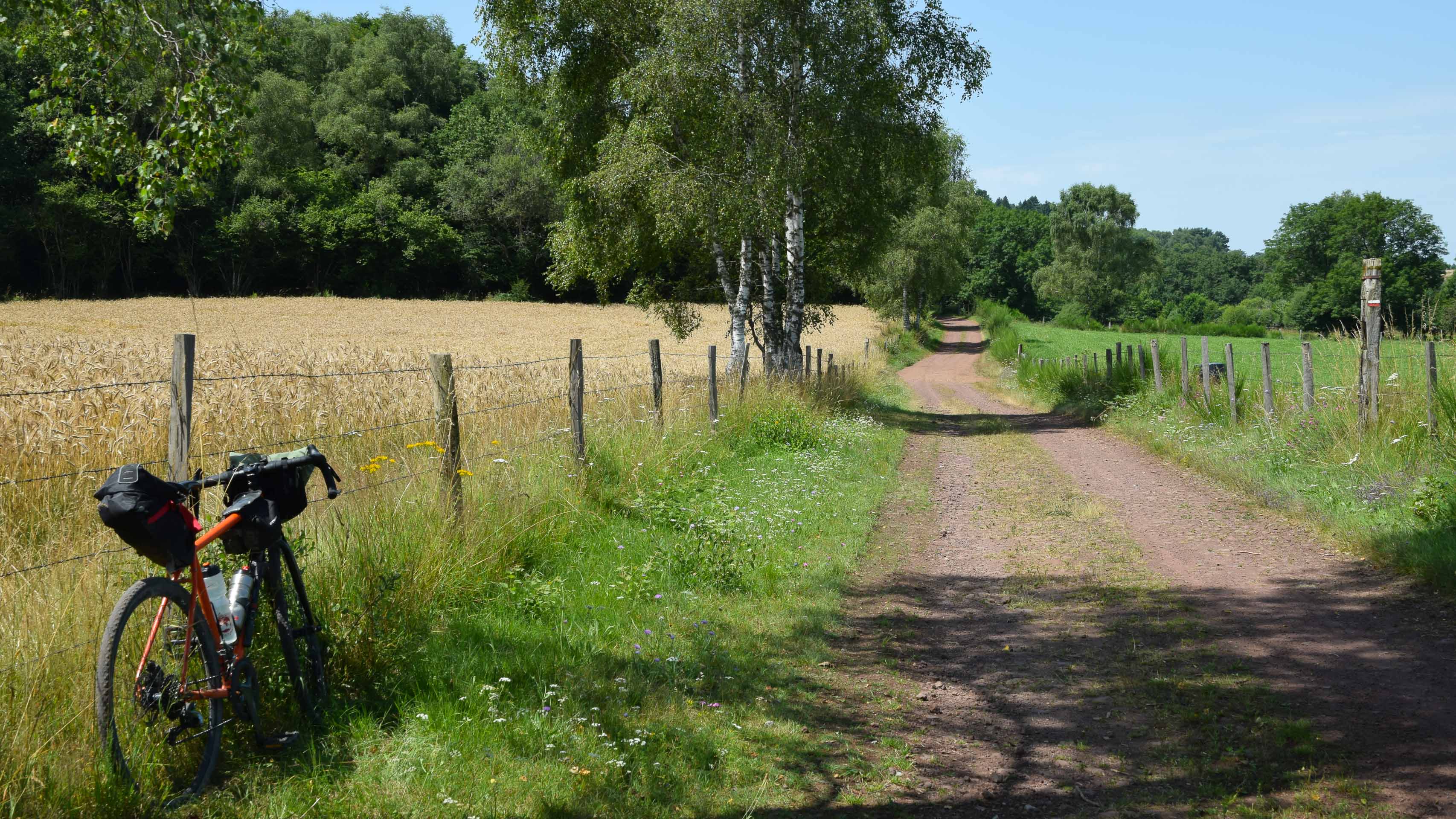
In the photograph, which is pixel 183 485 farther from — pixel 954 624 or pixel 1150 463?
pixel 1150 463

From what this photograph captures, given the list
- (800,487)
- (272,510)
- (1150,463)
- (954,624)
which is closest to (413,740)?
(272,510)

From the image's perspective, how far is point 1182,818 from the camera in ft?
12.6

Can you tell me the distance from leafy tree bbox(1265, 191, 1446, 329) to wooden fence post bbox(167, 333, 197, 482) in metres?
99.9

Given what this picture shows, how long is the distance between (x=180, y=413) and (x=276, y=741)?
1747 mm

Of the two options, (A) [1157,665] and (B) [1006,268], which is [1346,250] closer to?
(B) [1006,268]

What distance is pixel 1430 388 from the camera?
9.42 m

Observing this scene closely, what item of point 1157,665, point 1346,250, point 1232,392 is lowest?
point 1157,665

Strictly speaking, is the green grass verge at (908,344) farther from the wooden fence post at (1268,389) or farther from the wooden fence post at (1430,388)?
the wooden fence post at (1430,388)

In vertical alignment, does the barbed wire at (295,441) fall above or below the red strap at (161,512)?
below

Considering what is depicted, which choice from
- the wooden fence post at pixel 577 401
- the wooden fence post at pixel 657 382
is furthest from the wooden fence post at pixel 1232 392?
the wooden fence post at pixel 577 401

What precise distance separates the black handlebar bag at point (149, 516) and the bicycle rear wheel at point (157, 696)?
0.11 meters

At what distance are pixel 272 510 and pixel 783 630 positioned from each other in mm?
3532

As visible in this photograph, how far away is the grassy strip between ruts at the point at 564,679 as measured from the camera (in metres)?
3.80

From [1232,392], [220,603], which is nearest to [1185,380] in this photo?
[1232,392]
